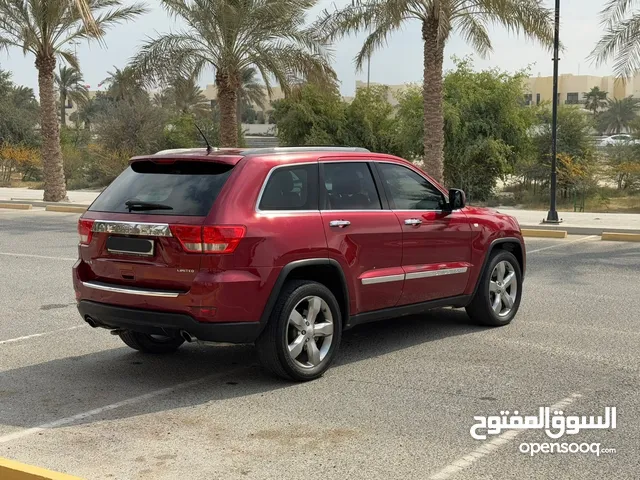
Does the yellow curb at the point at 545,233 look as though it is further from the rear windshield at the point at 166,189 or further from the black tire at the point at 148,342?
the rear windshield at the point at 166,189

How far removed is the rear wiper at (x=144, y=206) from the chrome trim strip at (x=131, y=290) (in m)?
0.60

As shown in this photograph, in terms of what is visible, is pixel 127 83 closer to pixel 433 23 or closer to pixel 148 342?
pixel 433 23

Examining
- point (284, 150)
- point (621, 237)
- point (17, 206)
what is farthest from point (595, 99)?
point (284, 150)

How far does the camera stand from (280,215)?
6.50 metres

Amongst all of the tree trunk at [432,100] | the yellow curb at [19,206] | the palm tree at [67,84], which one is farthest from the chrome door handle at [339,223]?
the palm tree at [67,84]

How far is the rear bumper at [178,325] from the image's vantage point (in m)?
6.18

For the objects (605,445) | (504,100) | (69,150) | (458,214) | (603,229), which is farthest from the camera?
(69,150)

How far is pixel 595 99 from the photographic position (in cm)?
10588

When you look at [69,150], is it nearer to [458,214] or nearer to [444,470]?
[458,214]

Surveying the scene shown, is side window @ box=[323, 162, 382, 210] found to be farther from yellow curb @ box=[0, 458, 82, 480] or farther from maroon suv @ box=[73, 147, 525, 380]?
yellow curb @ box=[0, 458, 82, 480]

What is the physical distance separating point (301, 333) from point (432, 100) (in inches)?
685

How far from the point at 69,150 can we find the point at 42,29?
601 inches

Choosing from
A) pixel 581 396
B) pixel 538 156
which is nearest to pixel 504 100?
pixel 538 156

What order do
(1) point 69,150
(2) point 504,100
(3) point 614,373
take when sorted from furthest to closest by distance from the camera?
(1) point 69,150, (2) point 504,100, (3) point 614,373
